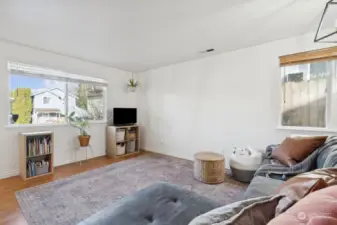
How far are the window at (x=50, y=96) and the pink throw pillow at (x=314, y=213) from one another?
12.9 feet

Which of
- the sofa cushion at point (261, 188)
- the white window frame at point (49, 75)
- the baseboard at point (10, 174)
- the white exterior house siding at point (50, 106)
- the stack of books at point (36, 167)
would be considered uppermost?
the white window frame at point (49, 75)

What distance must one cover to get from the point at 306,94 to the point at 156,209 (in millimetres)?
2817

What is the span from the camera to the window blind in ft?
9.87

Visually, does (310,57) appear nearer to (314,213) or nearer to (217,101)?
(217,101)

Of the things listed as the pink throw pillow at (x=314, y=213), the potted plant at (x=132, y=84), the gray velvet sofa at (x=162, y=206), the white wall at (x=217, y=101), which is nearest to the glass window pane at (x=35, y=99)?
the potted plant at (x=132, y=84)

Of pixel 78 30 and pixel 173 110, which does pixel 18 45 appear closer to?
pixel 78 30

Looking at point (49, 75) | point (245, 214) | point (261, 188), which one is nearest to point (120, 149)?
point (49, 75)

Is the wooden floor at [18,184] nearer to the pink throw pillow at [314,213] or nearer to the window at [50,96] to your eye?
the window at [50,96]

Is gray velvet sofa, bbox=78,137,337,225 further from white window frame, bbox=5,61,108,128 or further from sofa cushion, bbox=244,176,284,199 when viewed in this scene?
white window frame, bbox=5,61,108,128

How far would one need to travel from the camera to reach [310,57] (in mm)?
2559

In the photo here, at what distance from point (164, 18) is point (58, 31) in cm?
155

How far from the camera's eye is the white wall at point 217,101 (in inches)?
115

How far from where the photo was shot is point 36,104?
332 cm

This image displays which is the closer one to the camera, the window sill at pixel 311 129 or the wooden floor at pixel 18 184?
the wooden floor at pixel 18 184
